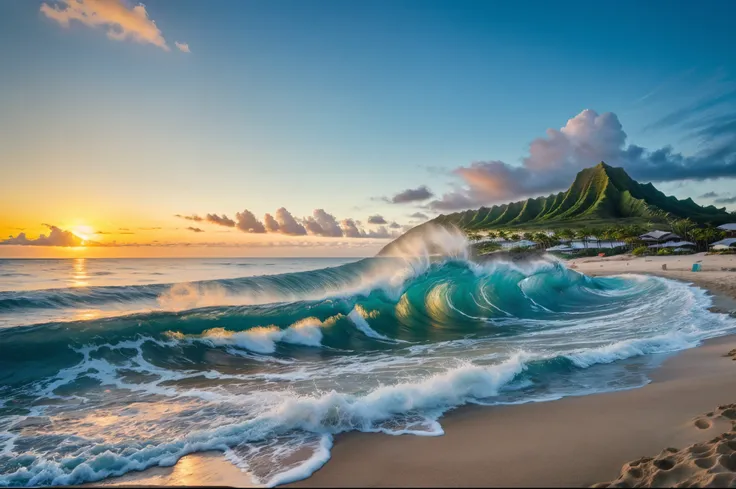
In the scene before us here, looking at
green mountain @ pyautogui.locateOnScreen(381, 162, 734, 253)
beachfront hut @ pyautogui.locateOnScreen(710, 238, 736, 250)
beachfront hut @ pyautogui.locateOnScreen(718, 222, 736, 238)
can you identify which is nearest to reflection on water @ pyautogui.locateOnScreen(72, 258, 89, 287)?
beachfront hut @ pyautogui.locateOnScreen(710, 238, 736, 250)

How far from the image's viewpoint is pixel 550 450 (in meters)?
4.01

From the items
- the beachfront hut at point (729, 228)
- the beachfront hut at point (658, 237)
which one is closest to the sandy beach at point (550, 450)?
the beachfront hut at point (658, 237)

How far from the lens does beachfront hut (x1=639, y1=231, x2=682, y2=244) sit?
58.8 m

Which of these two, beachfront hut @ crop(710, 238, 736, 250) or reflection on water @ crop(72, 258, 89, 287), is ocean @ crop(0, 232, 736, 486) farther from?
beachfront hut @ crop(710, 238, 736, 250)

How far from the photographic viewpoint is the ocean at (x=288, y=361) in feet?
15.4

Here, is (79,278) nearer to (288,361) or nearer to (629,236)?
(288,361)

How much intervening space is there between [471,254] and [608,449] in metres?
17.0

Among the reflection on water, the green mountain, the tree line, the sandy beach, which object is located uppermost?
the green mountain

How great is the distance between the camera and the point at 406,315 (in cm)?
1464

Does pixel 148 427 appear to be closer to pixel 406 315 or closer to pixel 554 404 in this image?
pixel 554 404

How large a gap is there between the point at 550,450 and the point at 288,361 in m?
6.49

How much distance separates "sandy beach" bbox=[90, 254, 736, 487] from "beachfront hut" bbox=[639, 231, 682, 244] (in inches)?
2547

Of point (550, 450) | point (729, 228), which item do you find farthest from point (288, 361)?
point (729, 228)

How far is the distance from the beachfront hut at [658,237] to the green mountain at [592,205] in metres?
68.4
